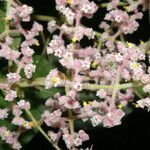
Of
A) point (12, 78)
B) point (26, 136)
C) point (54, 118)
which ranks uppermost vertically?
point (12, 78)

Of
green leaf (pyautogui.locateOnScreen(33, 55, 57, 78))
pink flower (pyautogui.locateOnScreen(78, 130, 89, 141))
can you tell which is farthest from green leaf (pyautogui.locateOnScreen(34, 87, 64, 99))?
pink flower (pyautogui.locateOnScreen(78, 130, 89, 141))

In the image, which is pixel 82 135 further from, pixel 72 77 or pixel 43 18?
pixel 43 18

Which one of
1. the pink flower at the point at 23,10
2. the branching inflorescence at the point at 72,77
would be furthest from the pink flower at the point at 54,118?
the pink flower at the point at 23,10

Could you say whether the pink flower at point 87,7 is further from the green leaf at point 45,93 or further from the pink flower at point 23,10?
the green leaf at point 45,93

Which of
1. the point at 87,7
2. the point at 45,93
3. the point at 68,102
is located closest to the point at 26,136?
the point at 45,93

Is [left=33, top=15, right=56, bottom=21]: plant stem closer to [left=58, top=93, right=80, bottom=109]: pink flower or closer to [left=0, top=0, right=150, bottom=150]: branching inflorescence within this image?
[left=0, top=0, right=150, bottom=150]: branching inflorescence

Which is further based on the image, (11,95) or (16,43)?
(16,43)

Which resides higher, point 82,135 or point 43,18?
point 43,18

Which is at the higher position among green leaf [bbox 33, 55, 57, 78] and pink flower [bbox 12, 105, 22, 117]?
green leaf [bbox 33, 55, 57, 78]

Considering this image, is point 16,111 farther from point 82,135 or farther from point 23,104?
point 82,135

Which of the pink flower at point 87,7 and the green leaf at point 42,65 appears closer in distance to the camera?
the pink flower at point 87,7

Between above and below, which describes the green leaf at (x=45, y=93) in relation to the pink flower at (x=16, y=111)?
below
